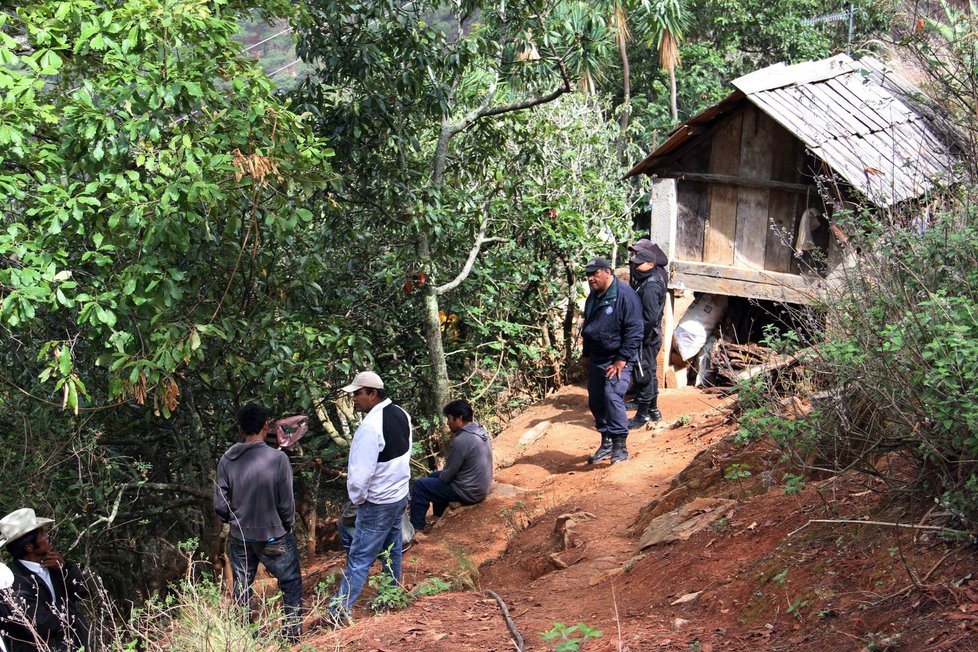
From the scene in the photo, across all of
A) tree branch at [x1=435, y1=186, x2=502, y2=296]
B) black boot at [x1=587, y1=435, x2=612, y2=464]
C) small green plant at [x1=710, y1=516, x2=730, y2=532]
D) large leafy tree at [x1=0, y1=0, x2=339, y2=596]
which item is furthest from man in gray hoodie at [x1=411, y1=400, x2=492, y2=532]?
small green plant at [x1=710, y1=516, x2=730, y2=532]

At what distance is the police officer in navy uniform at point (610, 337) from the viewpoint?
27.9ft

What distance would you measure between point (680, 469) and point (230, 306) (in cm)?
424

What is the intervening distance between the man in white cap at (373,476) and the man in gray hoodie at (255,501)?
411 mm

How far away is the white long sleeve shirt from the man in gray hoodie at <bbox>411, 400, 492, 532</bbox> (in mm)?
2072

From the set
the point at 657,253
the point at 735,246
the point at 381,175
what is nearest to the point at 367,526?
the point at 381,175

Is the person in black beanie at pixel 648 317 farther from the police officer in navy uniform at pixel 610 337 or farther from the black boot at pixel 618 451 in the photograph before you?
the black boot at pixel 618 451

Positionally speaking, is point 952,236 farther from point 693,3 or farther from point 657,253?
point 693,3

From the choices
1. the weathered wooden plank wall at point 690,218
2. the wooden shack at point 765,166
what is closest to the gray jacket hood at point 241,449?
the wooden shack at point 765,166

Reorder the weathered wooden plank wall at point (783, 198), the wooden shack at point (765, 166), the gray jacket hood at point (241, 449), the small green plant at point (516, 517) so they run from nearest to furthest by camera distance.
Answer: the gray jacket hood at point (241, 449)
the small green plant at point (516, 517)
the wooden shack at point (765, 166)
the weathered wooden plank wall at point (783, 198)

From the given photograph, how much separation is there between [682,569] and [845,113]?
7.01 m

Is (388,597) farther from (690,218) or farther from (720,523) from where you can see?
(690,218)

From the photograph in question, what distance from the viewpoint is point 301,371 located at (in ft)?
25.4

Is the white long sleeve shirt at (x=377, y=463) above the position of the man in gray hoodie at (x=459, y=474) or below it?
above

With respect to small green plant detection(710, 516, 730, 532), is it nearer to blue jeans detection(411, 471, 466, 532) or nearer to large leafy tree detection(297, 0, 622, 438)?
blue jeans detection(411, 471, 466, 532)
